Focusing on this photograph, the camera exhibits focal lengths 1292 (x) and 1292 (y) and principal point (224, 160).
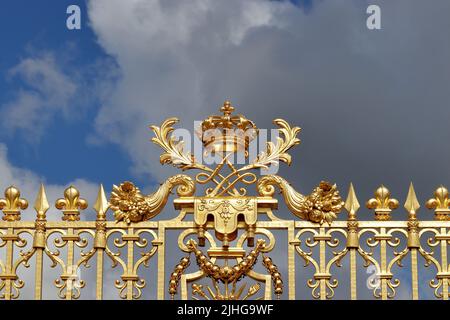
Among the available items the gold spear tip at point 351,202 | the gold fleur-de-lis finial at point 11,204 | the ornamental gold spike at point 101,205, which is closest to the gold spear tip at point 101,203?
the ornamental gold spike at point 101,205

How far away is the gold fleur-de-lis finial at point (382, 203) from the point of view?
1165cm

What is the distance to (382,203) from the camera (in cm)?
1166

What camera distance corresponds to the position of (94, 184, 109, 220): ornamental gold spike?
11711 mm

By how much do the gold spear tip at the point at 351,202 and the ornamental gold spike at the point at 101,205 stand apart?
85.9 inches

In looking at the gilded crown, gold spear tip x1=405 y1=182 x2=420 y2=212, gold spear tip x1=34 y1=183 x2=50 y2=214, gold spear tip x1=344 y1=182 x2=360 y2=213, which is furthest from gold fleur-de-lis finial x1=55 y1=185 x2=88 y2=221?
gold spear tip x1=405 y1=182 x2=420 y2=212

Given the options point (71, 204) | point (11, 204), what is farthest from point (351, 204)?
point (11, 204)

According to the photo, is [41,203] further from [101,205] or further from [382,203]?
[382,203]

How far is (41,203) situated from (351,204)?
2815 millimetres

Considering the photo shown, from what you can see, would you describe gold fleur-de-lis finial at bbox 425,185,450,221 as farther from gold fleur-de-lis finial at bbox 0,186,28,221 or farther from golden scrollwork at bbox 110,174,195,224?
gold fleur-de-lis finial at bbox 0,186,28,221

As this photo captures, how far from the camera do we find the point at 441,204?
11.7 meters

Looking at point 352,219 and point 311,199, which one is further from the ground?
point 311,199

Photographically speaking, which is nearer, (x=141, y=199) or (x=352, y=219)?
(x=352, y=219)

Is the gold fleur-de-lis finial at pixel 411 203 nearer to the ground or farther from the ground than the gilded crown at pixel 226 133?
nearer to the ground

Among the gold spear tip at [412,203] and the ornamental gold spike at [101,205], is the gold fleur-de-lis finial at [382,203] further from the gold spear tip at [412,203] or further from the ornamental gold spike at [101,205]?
the ornamental gold spike at [101,205]
